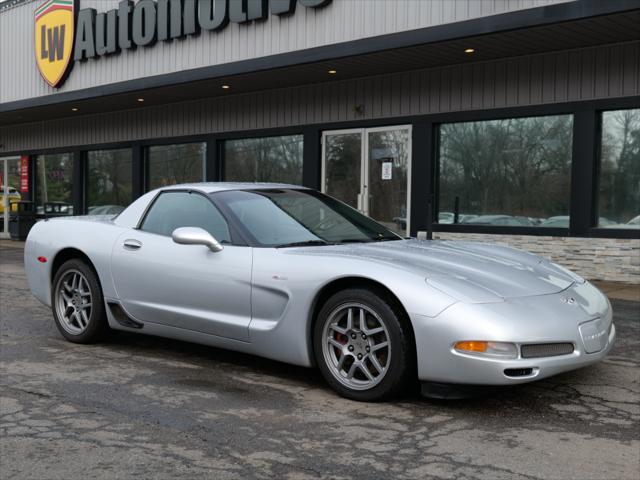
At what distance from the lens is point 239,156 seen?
1592 centimetres

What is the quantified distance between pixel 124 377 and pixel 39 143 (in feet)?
60.2

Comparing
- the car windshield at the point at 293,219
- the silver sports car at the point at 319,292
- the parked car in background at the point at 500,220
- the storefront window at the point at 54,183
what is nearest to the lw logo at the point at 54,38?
the storefront window at the point at 54,183

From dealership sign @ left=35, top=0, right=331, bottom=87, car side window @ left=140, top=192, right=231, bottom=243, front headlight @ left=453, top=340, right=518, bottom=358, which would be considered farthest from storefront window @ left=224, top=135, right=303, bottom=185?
front headlight @ left=453, top=340, right=518, bottom=358

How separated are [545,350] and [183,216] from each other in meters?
2.84

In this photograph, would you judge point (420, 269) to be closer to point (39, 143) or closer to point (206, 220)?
point (206, 220)

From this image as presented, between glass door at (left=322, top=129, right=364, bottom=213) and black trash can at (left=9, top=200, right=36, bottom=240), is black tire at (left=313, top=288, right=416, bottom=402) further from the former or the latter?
black trash can at (left=9, top=200, right=36, bottom=240)

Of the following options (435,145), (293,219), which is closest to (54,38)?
(435,145)

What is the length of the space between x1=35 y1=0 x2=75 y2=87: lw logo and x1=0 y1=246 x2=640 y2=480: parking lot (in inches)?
528

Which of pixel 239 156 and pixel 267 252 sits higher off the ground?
pixel 239 156

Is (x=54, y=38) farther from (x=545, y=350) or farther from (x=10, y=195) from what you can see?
(x=545, y=350)

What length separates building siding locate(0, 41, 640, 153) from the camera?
10.4m

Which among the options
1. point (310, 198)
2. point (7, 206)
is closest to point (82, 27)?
point (7, 206)

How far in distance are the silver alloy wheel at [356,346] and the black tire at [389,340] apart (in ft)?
0.04

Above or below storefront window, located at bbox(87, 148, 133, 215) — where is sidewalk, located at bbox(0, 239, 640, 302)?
below
